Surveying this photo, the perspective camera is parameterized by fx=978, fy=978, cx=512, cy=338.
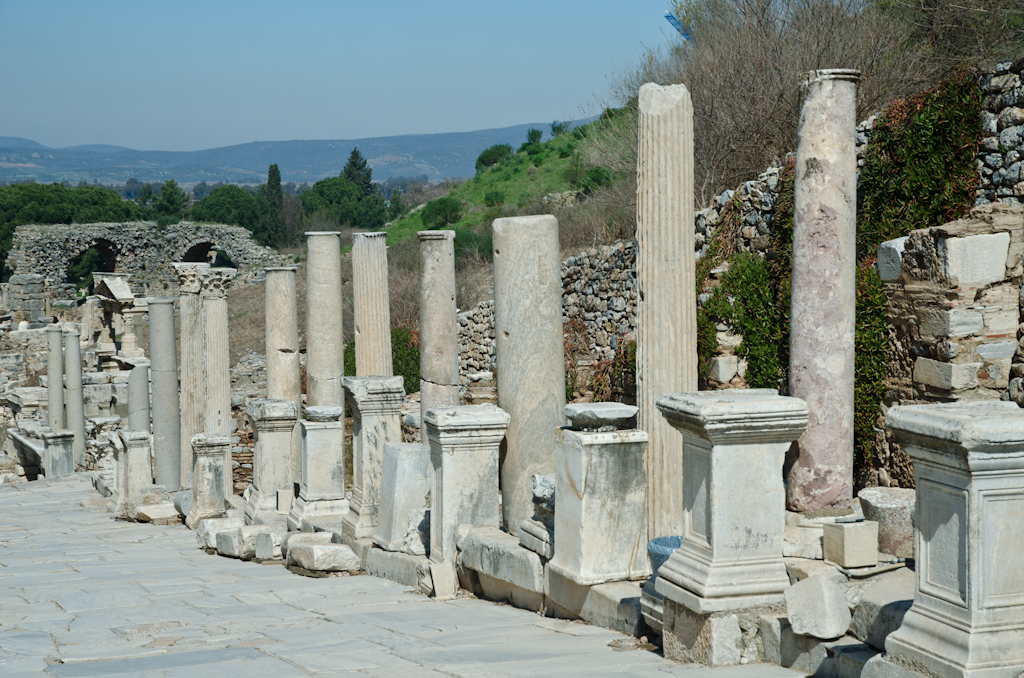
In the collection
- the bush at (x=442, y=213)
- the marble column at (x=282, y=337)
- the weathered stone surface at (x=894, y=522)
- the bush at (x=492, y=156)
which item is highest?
the bush at (x=492, y=156)

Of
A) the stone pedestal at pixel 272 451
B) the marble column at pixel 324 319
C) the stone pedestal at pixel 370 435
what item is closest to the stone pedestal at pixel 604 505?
the stone pedestal at pixel 370 435

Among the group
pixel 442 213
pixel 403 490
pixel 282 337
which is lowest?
pixel 403 490

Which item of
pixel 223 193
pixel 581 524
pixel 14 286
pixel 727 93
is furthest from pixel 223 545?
pixel 223 193

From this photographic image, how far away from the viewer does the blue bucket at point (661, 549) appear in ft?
16.3

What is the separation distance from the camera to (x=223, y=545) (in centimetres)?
930

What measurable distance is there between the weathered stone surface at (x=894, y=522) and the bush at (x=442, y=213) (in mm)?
29631

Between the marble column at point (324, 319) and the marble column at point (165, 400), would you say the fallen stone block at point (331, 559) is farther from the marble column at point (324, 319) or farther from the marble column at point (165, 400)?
the marble column at point (165, 400)

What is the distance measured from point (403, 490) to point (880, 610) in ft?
13.9

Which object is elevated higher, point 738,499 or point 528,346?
point 528,346

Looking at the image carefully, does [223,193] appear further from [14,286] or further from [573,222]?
[573,222]

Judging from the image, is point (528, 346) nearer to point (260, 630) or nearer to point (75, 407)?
point (260, 630)

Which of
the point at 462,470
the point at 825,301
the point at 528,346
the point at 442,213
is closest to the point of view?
the point at 825,301

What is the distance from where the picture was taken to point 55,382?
69.8ft

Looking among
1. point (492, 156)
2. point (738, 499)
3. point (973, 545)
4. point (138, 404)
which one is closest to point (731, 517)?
point (738, 499)
